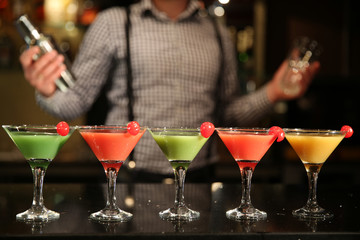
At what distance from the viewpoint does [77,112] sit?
2643 millimetres

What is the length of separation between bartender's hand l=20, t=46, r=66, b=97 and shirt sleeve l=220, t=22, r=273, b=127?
35.9 inches

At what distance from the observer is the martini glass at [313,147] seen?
1679 millimetres

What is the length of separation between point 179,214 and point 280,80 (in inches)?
49.9

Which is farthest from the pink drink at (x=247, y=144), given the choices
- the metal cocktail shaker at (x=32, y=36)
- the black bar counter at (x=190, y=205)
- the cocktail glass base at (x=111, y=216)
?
the metal cocktail shaker at (x=32, y=36)

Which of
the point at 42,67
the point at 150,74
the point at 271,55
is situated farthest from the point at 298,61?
the point at 271,55

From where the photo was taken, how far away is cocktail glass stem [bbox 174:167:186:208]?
158 cm

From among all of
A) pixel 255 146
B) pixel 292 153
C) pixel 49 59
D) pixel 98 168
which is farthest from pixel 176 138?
pixel 292 153

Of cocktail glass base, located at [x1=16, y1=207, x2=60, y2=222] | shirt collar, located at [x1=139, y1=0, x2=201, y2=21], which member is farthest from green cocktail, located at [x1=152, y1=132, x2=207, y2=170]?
shirt collar, located at [x1=139, y1=0, x2=201, y2=21]

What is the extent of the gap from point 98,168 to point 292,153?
144cm

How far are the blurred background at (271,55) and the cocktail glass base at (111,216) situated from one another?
2.43 meters

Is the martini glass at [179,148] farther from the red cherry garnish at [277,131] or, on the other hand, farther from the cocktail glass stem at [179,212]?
the red cherry garnish at [277,131]

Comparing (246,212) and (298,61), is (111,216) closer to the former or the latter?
(246,212)

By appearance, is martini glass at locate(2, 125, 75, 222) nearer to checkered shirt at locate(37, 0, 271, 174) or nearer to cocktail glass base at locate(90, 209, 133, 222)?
cocktail glass base at locate(90, 209, 133, 222)

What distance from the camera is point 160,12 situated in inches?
105
